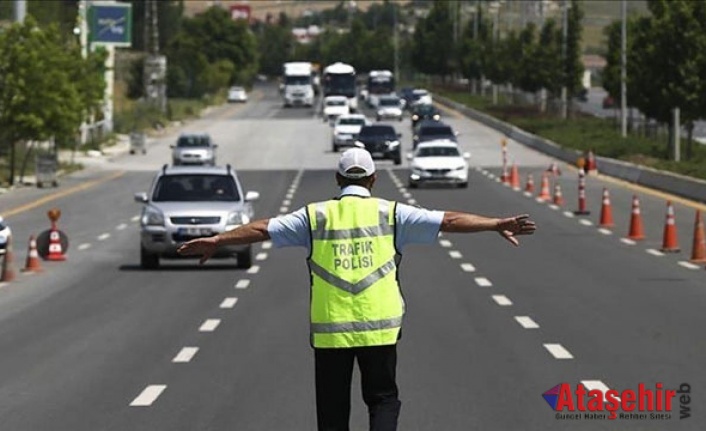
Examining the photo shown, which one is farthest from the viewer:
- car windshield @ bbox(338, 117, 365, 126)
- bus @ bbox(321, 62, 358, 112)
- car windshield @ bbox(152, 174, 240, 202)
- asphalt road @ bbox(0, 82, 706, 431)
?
bus @ bbox(321, 62, 358, 112)

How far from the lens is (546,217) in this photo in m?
42.3

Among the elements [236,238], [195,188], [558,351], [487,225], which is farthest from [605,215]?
[236,238]

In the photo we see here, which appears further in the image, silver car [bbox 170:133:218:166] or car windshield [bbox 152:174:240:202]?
silver car [bbox 170:133:218:166]

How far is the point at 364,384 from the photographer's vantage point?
8.71 meters

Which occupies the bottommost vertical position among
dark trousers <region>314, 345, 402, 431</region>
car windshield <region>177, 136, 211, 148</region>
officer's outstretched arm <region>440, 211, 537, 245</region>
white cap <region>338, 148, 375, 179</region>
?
car windshield <region>177, 136, 211, 148</region>

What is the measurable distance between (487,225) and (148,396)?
6.56 m

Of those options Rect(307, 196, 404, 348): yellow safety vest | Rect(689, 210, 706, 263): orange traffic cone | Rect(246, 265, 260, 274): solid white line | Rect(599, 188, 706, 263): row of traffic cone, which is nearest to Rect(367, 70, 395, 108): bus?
Rect(599, 188, 706, 263): row of traffic cone

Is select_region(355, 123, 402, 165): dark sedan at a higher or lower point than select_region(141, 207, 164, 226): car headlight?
lower

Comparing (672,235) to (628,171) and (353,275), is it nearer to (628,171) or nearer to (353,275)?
(353,275)

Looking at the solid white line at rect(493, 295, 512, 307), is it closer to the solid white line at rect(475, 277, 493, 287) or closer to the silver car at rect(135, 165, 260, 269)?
the solid white line at rect(475, 277, 493, 287)

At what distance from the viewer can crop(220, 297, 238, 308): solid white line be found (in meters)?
22.9

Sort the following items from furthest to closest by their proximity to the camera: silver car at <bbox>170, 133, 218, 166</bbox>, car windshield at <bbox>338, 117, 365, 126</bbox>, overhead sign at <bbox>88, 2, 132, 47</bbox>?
overhead sign at <bbox>88, 2, 132, 47</bbox> → car windshield at <bbox>338, 117, 365, 126</bbox> → silver car at <bbox>170, 133, 218, 166</bbox>

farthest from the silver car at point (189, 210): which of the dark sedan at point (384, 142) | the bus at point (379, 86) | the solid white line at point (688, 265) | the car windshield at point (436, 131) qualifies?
the bus at point (379, 86)

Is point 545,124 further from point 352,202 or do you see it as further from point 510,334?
point 352,202
